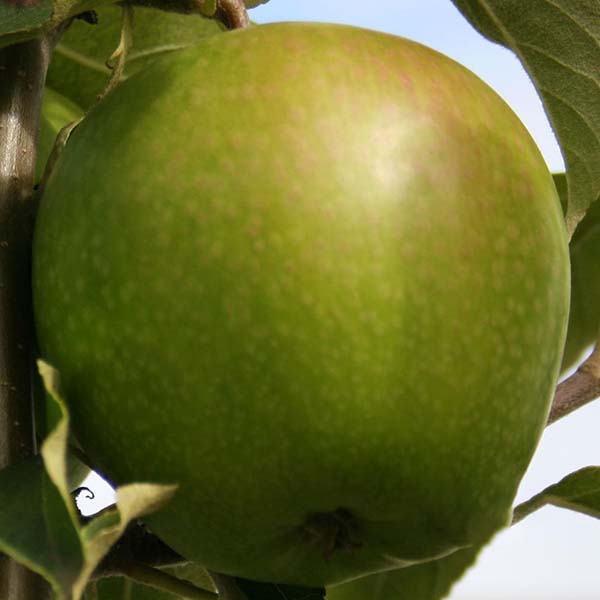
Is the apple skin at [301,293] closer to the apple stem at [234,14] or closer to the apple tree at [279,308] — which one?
the apple tree at [279,308]

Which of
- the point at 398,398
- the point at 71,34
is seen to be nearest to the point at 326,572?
the point at 398,398

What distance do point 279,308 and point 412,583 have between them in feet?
1.16

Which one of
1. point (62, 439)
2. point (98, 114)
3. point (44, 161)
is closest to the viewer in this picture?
point (62, 439)

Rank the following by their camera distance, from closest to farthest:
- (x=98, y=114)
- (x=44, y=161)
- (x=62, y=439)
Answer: (x=62, y=439)
(x=98, y=114)
(x=44, y=161)

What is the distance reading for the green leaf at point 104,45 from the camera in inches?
38.2

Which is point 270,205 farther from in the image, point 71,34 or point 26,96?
point 71,34

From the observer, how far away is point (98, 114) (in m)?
0.75

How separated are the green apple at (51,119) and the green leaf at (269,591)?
0.98ft

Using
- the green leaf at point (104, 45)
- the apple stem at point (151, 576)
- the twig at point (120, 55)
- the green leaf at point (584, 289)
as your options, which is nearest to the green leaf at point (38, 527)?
the apple stem at point (151, 576)

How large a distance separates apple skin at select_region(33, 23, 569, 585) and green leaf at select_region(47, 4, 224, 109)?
236 millimetres

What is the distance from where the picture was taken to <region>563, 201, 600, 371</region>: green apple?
1099mm

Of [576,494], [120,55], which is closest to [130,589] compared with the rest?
[576,494]

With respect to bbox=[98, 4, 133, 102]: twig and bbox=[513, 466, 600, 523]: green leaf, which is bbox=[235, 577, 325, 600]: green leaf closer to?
bbox=[513, 466, 600, 523]: green leaf

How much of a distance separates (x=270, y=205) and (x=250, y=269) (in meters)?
0.03
